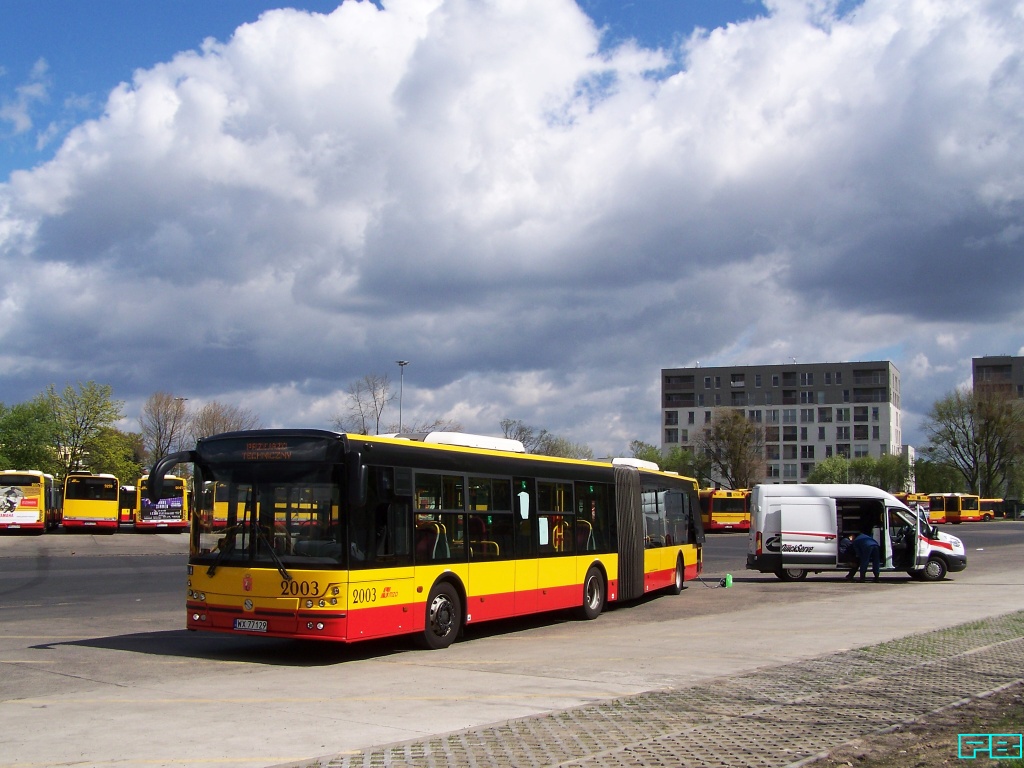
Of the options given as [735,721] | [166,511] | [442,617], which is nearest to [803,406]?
[166,511]

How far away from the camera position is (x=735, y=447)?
11062 cm

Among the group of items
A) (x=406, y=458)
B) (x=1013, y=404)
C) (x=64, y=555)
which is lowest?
(x=64, y=555)

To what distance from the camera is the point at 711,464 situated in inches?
4680

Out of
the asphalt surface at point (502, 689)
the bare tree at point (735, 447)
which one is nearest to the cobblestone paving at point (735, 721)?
the asphalt surface at point (502, 689)

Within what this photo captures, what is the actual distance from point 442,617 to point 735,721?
19.9 ft

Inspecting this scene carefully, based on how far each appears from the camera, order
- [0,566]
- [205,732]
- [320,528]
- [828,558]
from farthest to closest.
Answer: [0,566] < [828,558] < [320,528] < [205,732]

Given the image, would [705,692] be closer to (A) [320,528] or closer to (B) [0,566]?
(A) [320,528]

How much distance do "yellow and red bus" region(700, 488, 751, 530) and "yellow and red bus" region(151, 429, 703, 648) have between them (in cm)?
5742

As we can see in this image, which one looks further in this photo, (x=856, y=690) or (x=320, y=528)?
(x=320, y=528)

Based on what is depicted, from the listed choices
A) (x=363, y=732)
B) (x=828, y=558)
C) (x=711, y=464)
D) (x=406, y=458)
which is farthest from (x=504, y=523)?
(x=711, y=464)

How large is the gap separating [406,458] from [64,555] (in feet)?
87.7

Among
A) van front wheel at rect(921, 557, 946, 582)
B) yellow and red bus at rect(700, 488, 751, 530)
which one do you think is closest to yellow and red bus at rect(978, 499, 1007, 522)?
yellow and red bus at rect(700, 488, 751, 530)

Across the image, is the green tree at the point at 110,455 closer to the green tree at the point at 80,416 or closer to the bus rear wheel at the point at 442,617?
the green tree at the point at 80,416

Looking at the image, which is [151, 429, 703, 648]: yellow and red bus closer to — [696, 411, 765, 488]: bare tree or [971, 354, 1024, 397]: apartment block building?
[696, 411, 765, 488]: bare tree
